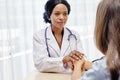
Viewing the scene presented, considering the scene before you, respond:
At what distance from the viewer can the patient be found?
708mm

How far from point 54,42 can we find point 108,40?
3.88 ft

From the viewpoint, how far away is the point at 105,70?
73 centimetres

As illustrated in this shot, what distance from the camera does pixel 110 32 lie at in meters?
0.73

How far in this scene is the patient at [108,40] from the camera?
2.32 feet

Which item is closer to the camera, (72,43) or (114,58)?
(114,58)

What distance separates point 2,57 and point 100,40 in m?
2.22

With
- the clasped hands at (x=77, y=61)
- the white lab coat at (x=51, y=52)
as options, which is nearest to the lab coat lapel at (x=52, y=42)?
the white lab coat at (x=51, y=52)

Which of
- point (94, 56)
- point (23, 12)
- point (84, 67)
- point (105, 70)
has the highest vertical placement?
point (23, 12)

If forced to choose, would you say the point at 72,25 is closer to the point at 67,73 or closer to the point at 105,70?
the point at 67,73

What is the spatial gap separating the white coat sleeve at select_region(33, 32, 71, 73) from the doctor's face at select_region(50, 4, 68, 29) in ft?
0.54

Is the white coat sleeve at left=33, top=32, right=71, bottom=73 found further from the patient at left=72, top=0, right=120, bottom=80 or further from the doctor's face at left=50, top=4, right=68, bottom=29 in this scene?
the patient at left=72, top=0, right=120, bottom=80

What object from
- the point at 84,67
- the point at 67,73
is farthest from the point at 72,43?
the point at 84,67

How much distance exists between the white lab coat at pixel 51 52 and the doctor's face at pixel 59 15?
85 mm

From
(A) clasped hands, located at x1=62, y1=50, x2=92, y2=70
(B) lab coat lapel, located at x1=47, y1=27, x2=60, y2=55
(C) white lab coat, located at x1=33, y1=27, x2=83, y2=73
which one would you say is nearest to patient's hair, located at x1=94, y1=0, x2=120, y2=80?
(A) clasped hands, located at x1=62, y1=50, x2=92, y2=70
